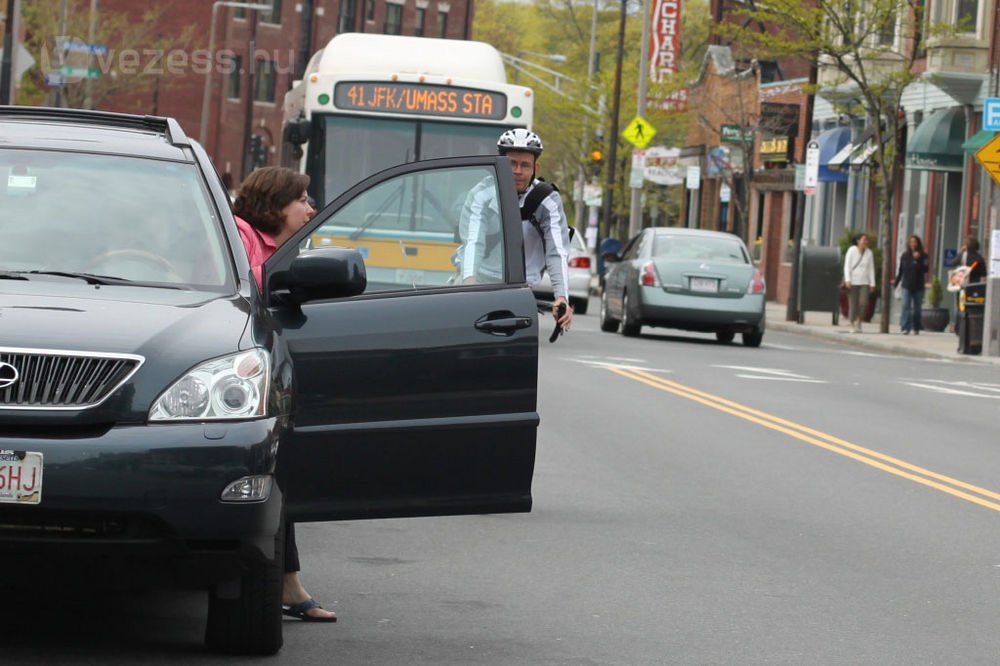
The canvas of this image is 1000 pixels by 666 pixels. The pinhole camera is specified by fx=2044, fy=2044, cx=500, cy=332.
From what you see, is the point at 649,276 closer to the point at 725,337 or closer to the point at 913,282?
the point at 725,337

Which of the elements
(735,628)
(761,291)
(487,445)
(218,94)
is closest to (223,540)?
(487,445)

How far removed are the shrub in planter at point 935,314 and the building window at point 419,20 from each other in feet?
195

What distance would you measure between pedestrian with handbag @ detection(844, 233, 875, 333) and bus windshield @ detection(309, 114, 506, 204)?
16.4 m

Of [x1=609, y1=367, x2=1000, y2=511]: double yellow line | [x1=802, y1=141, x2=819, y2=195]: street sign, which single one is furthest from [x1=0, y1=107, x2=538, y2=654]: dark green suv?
[x1=802, y1=141, x2=819, y2=195]: street sign

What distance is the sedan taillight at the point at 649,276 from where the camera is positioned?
2814 centimetres

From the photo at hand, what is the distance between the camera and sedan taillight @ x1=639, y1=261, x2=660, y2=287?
92.3 feet

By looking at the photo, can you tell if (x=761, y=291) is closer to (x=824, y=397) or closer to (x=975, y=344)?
(x=975, y=344)

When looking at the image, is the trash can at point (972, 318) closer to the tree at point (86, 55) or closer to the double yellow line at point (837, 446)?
the double yellow line at point (837, 446)

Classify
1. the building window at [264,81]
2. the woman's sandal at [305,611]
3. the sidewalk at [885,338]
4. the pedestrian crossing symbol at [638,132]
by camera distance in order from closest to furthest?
the woman's sandal at [305,611], the sidewalk at [885,338], the pedestrian crossing symbol at [638,132], the building window at [264,81]

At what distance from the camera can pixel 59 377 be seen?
592 centimetres

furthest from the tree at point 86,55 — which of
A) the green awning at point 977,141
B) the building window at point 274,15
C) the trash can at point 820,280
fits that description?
the green awning at point 977,141

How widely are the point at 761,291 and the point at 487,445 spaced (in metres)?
21.3

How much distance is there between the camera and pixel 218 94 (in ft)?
290

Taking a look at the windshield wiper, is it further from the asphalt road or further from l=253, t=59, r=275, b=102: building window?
l=253, t=59, r=275, b=102: building window
